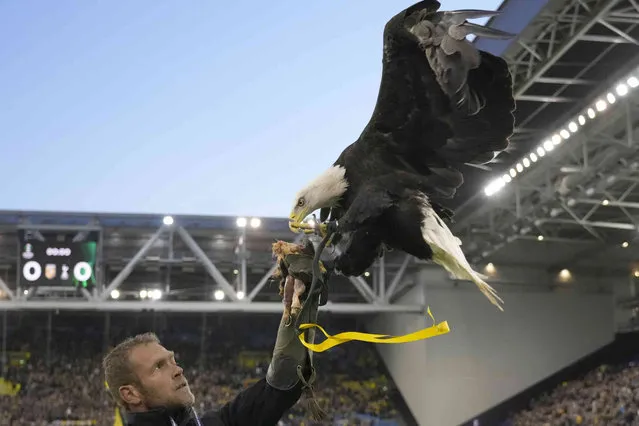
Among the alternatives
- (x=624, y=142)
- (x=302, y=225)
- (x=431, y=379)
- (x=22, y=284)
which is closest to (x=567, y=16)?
(x=624, y=142)

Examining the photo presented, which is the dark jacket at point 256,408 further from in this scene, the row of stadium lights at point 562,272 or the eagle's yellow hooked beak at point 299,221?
the row of stadium lights at point 562,272

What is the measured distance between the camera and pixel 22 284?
40.9 feet

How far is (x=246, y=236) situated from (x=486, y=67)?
12.3 meters

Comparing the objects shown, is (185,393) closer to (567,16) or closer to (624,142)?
(567,16)

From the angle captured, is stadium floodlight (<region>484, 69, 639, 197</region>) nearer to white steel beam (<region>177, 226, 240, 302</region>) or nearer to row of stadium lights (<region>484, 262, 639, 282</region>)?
row of stadium lights (<region>484, 262, 639, 282</region>)

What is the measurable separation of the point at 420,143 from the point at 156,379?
115 cm

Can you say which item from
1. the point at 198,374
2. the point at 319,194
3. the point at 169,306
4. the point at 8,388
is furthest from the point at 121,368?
the point at 8,388

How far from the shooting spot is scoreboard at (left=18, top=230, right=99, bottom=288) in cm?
1247

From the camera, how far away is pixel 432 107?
8.19 feet

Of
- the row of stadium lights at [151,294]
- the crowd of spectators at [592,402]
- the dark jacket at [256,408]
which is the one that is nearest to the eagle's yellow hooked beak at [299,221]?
the dark jacket at [256,408]

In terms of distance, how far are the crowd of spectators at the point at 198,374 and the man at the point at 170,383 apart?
14.0 meters

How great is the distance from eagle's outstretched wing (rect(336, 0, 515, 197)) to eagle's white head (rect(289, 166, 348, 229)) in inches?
3.6

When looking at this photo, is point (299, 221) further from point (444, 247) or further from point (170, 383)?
point (170, 383)

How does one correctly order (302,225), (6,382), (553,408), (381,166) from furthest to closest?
(6,382) → (553,408) → (381,166) → (302,225)
